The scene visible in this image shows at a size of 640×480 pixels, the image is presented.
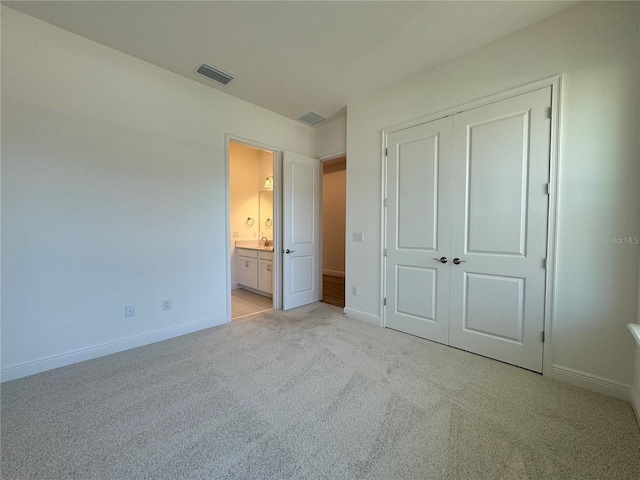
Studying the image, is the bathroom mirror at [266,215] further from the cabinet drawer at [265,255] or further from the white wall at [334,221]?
the white wall at [334,221]

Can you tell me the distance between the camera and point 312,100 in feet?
11.0

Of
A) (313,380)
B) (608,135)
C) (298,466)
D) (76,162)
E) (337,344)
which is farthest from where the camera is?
(337,344)

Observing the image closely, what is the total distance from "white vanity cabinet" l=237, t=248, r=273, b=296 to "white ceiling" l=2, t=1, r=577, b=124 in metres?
2.58

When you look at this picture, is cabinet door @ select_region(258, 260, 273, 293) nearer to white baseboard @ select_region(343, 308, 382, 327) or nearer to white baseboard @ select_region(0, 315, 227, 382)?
white baseboard @ select_region(0, 315, 227, 382)

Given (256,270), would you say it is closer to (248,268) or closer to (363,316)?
(248,268)

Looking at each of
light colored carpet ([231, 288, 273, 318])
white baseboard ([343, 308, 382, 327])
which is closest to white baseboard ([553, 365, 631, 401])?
white baseboard ([343, 308, 382, 327])

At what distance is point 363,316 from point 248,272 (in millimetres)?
2403

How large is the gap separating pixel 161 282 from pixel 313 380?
6.19 ft

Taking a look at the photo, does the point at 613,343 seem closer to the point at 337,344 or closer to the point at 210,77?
the point at 337,344

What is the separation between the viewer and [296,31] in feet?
7.25

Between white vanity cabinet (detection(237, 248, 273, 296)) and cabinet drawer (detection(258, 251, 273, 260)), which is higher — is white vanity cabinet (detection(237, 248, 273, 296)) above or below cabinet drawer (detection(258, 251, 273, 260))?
below

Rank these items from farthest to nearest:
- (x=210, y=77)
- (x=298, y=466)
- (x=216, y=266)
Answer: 1. (x=216, y=266)
2. (x=210, y=77)
3. (x=298, y=466)

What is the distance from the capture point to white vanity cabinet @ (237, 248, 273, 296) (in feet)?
14.3

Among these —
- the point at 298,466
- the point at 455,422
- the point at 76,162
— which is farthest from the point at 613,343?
the point at 76,162
